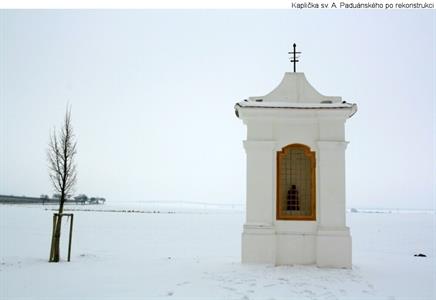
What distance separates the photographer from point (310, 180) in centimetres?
1236

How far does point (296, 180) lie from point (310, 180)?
453 millimetres

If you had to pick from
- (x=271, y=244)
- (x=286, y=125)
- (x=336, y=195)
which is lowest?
(x=271, y=244)

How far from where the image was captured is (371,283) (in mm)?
9516

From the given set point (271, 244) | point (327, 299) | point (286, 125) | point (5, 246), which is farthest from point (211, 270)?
point (5, 246)

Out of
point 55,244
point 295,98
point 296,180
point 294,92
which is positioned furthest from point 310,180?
point 55,244

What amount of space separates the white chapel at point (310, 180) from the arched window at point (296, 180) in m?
0.04

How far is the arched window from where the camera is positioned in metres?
12.1

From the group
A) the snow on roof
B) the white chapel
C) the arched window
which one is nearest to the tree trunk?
the white chapel

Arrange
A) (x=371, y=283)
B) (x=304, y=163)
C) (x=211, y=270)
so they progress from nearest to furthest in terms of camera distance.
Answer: (x=371, y=283) → (x=211, y=270) → (x=304, y=163)

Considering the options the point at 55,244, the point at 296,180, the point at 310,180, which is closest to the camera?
the point at 310,180

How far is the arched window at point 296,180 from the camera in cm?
1213

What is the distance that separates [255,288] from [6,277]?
5.77 metres

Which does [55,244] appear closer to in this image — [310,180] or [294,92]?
[310,180]

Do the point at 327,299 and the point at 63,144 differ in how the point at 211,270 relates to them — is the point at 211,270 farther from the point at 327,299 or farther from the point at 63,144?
the point at 63,144
